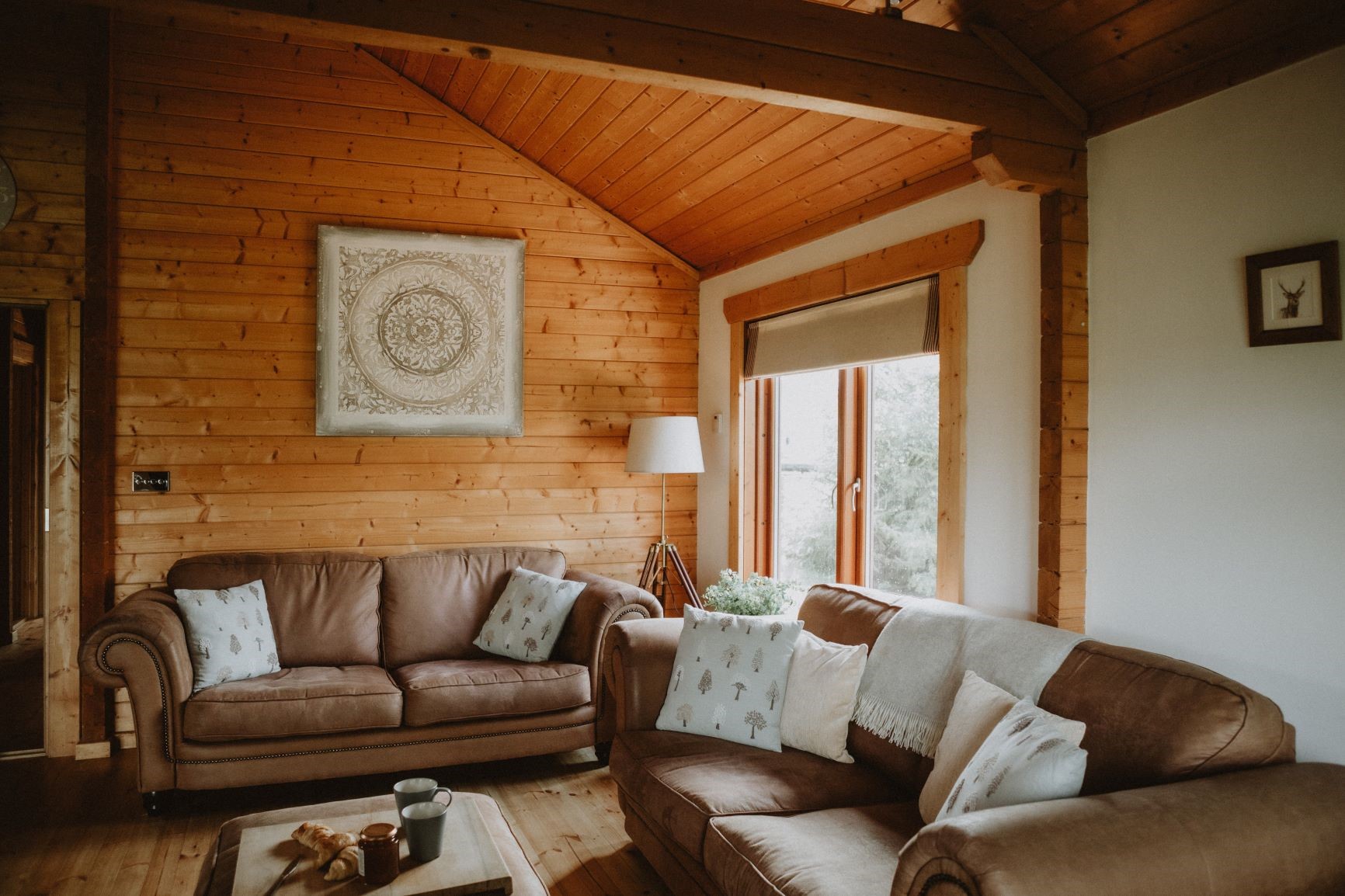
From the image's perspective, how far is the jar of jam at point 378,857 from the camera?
1.92m

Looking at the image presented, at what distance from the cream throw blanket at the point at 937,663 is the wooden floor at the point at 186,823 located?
912 millimetres

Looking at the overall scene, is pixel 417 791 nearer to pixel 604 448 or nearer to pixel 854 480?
pixel 854 480

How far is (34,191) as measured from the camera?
389 centimetres

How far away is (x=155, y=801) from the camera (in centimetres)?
329

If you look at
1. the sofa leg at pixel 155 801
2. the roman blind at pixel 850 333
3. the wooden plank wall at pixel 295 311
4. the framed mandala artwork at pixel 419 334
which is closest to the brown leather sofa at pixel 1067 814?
the roman blind at pixel 850 333

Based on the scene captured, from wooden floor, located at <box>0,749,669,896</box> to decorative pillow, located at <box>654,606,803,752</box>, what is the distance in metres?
0.53

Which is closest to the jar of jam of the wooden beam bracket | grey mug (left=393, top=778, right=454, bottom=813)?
grey mug (left=393, top=778, right=454, bottom=813)

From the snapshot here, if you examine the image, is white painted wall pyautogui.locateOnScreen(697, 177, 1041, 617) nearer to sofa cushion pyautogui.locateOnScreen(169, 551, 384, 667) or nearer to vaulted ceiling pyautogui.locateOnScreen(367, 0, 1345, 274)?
vaulted ceiling pyautogui.locateOnScreen(367, 0, 1345, 274)

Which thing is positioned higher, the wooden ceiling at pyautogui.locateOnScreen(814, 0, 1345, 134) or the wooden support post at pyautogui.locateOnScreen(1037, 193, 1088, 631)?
the wooden ceiling at pyautogui.locateOnScreen(814, 0, 1345, 134)

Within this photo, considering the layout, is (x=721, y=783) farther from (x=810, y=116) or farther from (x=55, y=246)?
(x=55, y=246)

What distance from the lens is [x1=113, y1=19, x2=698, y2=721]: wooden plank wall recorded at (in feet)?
13.5

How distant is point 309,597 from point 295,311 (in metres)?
1.38

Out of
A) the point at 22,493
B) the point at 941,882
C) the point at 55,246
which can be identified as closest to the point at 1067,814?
the point at 941,882

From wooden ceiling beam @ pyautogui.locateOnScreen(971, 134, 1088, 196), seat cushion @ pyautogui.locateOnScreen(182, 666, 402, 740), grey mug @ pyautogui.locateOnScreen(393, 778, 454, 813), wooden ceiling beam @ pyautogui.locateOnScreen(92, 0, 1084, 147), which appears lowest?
seat cushion @ pyautogui.locateOnScreen(182, 666, 402, 740)
